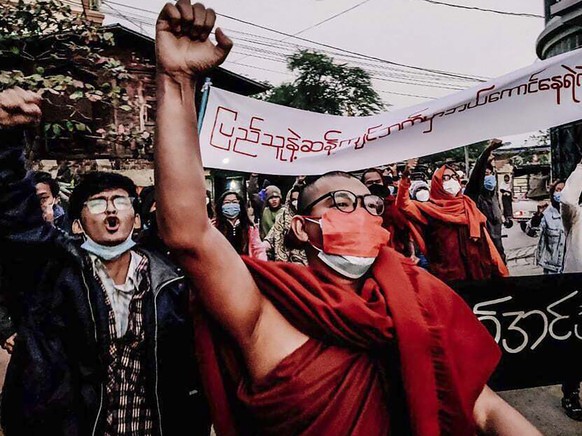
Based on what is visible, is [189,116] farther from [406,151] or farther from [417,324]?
[406,151]

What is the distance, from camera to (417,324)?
4.70 feet

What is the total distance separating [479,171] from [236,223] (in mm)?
2383

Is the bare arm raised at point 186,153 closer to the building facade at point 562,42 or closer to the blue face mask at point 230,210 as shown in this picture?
the blue face mask at point 230,210

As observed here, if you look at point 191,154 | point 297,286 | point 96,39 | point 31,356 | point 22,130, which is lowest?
point 31,356

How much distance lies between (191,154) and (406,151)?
1979 millimetres

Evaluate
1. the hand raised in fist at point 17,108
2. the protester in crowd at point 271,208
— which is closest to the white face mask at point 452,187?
the protester in crowd at point 271,208

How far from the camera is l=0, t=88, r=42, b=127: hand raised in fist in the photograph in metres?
1.39

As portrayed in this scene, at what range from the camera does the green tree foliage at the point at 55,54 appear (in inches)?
150

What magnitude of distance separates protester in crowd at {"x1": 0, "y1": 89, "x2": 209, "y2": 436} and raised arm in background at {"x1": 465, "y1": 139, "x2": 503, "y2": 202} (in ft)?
9.60

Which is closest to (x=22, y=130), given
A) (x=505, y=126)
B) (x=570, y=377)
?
(x=505, y=126)

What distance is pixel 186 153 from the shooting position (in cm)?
124

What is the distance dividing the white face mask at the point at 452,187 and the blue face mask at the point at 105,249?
11.4ft

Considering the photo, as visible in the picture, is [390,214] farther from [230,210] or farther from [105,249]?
[105,249]

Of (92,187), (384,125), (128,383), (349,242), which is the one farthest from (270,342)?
(384,125)
